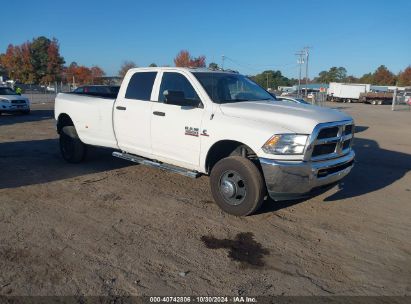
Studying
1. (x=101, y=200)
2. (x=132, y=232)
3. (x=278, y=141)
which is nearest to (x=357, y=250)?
(x=278, y=141)

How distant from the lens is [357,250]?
4289 millimetres

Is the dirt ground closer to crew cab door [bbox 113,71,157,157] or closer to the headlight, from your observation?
crew cab door [bbox 113,71,157,157]

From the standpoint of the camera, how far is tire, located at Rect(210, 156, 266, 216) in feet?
16.1

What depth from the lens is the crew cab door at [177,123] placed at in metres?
5.51

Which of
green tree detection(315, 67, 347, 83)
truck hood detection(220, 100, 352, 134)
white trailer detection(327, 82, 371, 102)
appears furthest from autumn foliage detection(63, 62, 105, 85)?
green tree detection(315, 67, 347, 83)

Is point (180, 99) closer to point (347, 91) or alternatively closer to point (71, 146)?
point (71, 146)

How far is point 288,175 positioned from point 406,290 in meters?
1.73

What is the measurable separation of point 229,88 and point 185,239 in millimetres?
2599

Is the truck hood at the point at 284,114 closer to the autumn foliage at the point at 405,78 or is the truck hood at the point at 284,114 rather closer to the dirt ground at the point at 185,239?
the dirt ground at the point at 185,239

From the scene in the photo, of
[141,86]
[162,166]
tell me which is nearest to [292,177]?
[162,166]

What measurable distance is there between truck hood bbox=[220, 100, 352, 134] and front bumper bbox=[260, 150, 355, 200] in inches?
17.3

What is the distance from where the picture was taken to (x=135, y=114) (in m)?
6.36

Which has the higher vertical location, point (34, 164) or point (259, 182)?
point (259, 182)

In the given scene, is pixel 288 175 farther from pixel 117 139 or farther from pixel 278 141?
pixel 117 139
